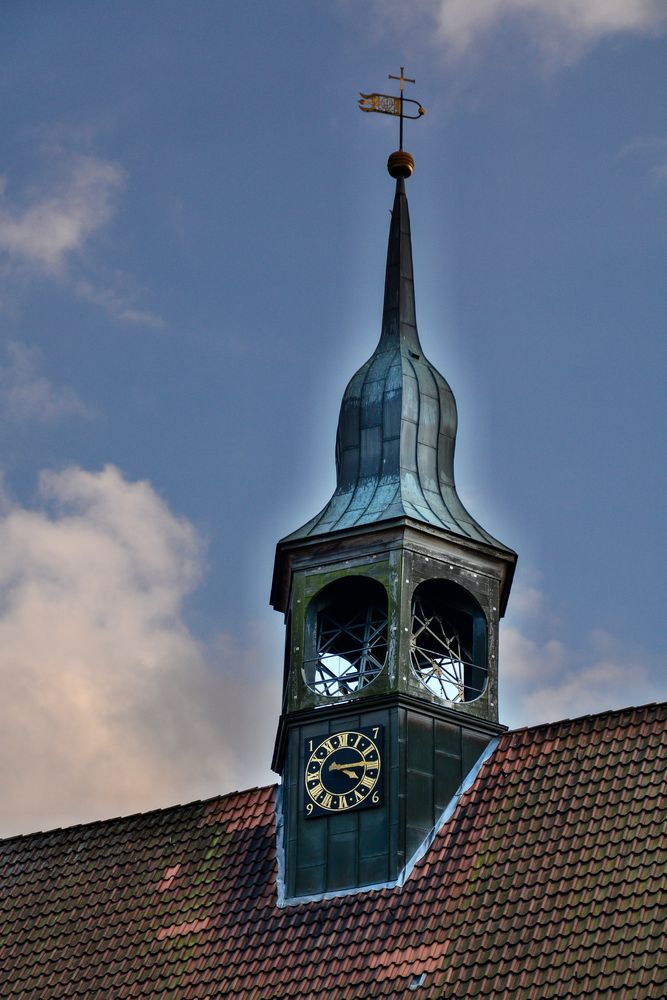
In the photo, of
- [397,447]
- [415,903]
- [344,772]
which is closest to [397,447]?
[397,447]

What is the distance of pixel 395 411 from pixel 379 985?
29.7ft

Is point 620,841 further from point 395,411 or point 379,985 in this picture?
point 395,411

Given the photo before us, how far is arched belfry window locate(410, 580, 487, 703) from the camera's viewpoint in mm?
33281

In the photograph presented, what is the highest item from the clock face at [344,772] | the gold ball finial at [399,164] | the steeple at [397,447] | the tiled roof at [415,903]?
the gold ball finial at [399,164]

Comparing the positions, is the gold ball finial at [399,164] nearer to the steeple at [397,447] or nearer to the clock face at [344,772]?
the steeple at [397,447]

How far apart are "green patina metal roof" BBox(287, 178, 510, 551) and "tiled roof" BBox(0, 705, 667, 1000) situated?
11.5ft

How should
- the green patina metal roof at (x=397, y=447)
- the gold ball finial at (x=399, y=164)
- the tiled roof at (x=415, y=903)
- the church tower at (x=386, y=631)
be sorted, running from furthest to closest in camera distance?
1. the gold ball finial at (x=399, y=164)
2. the green patina metal roof at (x=397, y=447)
3. the church tower at (x=386, y=631)
4. the tiled roof at (x=415, y=903)

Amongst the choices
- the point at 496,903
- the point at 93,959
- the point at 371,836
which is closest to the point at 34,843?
the point at 93,959

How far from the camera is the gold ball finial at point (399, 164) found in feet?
124

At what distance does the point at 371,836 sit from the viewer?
31.6m

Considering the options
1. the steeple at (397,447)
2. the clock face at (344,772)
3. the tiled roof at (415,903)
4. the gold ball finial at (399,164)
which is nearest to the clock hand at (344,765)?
the clock face at (344,772)

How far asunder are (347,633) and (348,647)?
0.23m

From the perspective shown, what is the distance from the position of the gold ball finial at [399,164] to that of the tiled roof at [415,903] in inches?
374

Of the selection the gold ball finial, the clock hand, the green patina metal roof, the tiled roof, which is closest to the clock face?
the clock hand
